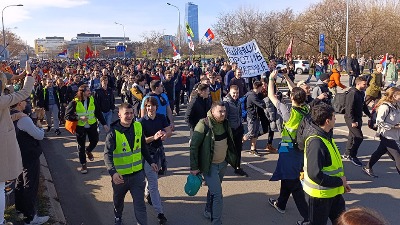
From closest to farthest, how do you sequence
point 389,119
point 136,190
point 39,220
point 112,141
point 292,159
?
point 112,141 → point 136,190 → point 39,220 → point 292,159 → point 389,119

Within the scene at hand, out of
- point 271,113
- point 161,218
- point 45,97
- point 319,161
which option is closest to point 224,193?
point 161,218

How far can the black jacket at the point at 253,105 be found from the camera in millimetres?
8453

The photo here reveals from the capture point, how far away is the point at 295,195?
5.27 m

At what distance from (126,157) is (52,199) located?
7.49ft

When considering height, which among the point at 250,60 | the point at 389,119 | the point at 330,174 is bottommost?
the point at 330,174

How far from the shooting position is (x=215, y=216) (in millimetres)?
4887

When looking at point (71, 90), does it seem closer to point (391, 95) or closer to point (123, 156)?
point (123, 156)

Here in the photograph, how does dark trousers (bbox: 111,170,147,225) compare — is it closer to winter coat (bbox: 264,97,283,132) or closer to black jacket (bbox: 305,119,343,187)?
black jacket (bbox: 305,119,343,187)

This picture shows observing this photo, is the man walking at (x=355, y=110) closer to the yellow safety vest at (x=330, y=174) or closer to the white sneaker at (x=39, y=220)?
the yellow safety vest at (x=330, y=174)

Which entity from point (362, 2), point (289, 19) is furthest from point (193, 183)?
point (362, 2)

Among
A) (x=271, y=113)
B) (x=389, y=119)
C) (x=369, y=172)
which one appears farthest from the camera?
(x=271, y=113)

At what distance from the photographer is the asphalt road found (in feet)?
18.6

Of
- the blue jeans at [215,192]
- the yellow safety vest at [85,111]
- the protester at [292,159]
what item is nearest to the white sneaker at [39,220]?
the blue jeans at [215,192]

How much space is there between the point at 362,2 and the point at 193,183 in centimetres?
5035
